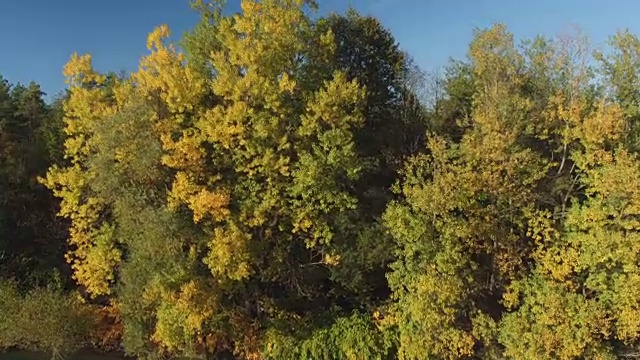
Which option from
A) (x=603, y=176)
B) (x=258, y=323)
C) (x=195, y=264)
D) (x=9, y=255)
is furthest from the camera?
(x=9, y=255)

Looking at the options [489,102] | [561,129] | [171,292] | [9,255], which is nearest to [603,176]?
[561,129]

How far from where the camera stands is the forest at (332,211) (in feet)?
84.2

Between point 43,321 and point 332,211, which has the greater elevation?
point 332,211

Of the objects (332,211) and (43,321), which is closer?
(43,321)

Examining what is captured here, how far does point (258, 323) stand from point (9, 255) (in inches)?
640

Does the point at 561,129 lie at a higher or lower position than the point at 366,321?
higher

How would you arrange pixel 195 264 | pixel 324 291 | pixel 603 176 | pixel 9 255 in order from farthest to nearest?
pixel 9 255
pixel 324 291
pixel 195 264
pixel 603 176

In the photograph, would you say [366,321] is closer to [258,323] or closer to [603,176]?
[258,323]

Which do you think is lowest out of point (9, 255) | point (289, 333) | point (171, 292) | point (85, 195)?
point (289, 333)

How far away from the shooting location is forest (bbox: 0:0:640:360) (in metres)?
25.7

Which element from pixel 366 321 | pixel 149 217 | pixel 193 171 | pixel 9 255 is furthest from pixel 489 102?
pixel 9 255

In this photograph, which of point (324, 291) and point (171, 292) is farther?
point (324, 291)

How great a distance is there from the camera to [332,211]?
28953 millimetres

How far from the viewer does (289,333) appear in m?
28.9
